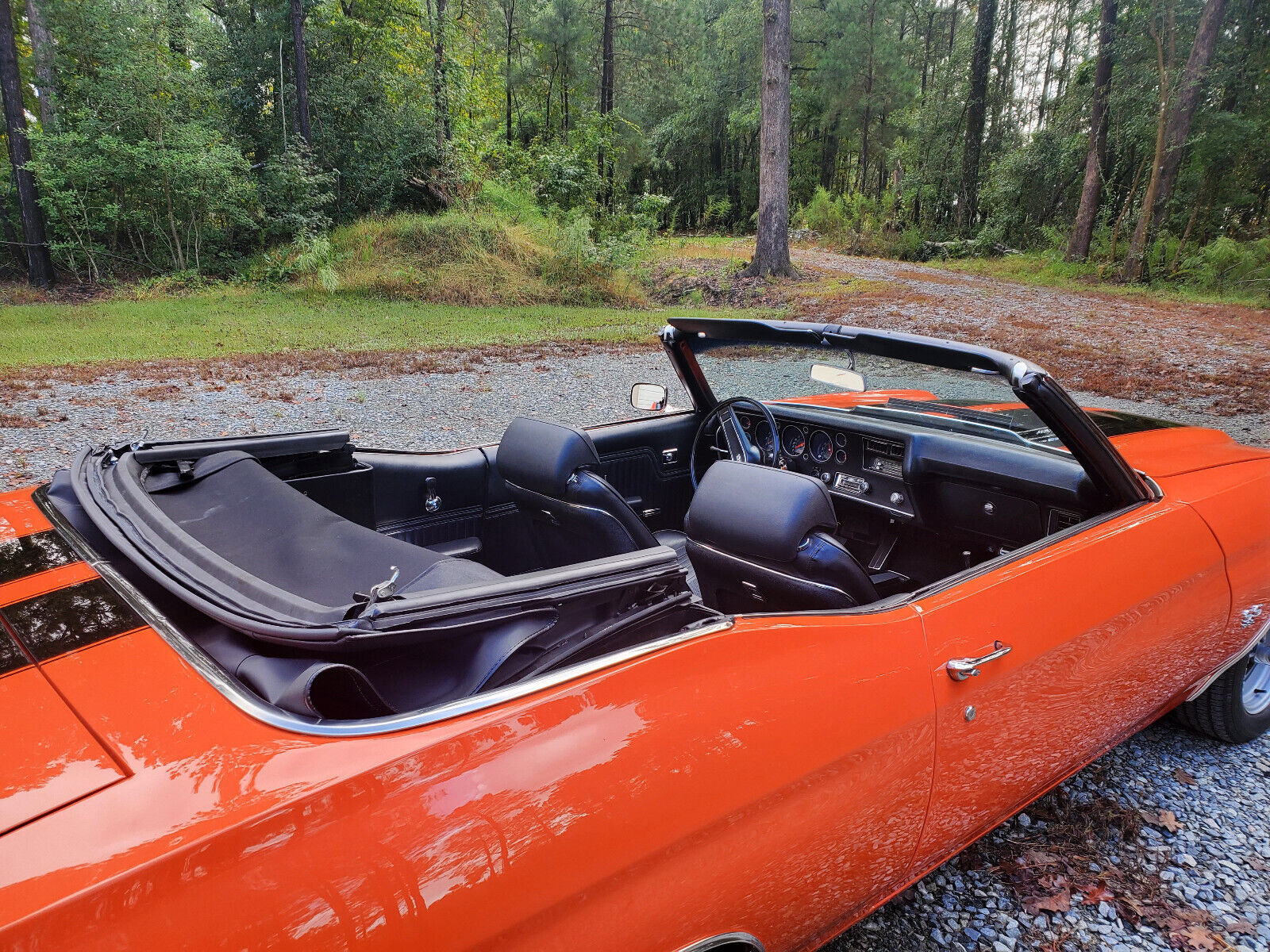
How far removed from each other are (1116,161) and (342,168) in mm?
22178

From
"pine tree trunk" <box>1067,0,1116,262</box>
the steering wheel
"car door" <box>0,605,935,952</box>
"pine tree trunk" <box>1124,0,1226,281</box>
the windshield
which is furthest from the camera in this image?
"pine tree trunk" <box>1067,0,1116,262</box>

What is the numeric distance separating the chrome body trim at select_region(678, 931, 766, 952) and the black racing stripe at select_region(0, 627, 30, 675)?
1.16m

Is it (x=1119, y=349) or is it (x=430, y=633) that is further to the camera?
(x=1119, y=349)

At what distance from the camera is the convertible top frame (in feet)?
6.35

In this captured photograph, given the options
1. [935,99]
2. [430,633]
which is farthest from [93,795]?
[935,99]

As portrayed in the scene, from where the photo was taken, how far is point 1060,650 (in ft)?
6.39

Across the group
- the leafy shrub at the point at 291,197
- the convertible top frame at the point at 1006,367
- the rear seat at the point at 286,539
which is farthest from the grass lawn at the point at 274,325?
the rear seat at the point at 286,539

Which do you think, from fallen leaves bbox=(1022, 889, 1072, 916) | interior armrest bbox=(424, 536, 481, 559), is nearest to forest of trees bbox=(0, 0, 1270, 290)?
interior armrest bbox=(424, 536, 481, 559)

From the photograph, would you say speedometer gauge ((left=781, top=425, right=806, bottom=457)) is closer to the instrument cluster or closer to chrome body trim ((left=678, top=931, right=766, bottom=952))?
the instrument cluster

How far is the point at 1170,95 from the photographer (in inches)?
676

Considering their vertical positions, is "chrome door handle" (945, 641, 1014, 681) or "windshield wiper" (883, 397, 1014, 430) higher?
"windshield wiper" (883, 397, 1014, 430)

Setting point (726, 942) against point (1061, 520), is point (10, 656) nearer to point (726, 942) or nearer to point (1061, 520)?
point (726, 942)

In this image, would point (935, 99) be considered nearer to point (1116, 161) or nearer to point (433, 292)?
point (1116, 161)

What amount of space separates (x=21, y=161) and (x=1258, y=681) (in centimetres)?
2078
